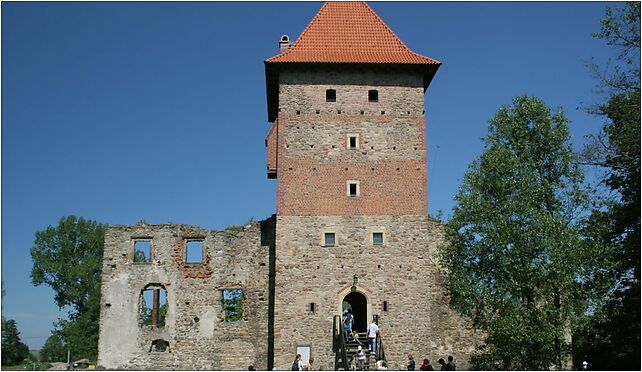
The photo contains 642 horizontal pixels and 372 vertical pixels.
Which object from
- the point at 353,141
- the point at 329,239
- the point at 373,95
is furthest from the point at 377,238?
the point at 373,95

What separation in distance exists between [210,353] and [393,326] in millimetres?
7544

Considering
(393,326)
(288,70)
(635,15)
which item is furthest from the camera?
(288,70)

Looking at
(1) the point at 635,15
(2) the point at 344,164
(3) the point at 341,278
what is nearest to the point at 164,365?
(3) the point at 341,278

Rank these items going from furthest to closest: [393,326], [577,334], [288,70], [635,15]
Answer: [288,70] < [393,326] < [577,334] < [635,15]

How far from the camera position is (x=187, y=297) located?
27562mm

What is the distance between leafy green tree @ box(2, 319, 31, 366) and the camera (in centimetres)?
5669

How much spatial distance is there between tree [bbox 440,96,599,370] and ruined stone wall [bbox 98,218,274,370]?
7.74 metres

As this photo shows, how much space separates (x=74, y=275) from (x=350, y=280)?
2549 cm

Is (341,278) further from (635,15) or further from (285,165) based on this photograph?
(635,15)

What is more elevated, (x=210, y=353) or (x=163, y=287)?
(x=163, y=287)

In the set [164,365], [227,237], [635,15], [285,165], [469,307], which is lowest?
[164,365]

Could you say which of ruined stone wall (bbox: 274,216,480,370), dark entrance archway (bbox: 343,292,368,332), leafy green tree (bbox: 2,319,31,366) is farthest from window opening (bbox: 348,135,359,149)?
leafy green tree (bbox: 2,319,31,366)

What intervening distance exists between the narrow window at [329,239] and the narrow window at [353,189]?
1688 millimetres

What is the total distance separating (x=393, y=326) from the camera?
971 inches
